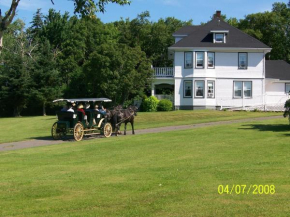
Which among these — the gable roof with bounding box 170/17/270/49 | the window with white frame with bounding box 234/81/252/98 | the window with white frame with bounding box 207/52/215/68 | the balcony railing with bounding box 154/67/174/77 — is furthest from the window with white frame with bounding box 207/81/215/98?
the balcony railing with bounding box 154/67/174/77

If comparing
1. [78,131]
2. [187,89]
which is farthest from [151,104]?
[78,131]

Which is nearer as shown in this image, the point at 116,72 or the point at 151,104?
the point at 116,72

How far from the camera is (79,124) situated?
71.6 feet

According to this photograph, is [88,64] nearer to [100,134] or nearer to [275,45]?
[100,134]

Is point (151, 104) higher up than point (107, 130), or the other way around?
point (151, 104)

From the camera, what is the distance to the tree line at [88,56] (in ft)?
139

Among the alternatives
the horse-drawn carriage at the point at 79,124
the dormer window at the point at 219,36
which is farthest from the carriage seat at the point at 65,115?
the dormer window at the point at 219,36

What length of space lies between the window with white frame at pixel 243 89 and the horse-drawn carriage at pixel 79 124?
79.6ft

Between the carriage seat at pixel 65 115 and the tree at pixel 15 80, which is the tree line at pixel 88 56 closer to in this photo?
the tree at pixel 15 80

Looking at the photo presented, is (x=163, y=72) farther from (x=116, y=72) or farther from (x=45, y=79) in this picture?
(x=45, y=79)

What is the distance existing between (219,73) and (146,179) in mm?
36033

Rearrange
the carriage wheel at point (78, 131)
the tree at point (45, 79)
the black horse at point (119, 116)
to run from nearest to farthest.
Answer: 1. the carriage wheel at point (78, 131)
2. the black horse at point (119, 116)
3. the tree at point (45, 79)

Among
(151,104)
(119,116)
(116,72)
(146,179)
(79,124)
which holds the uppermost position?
(116,72)
